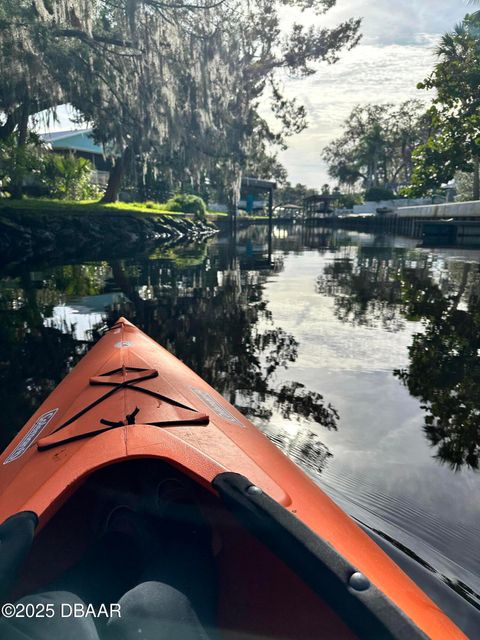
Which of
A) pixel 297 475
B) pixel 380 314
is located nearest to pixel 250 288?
pixel 380 314

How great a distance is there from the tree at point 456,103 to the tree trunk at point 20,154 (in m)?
19.5

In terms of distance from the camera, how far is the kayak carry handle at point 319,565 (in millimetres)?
1088

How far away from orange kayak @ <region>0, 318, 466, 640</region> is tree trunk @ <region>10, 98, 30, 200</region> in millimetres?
21667

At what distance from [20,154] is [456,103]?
21.8 m

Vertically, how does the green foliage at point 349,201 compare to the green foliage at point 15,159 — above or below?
below

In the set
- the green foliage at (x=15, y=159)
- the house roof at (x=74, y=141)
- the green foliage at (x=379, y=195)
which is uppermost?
the house roof at (x=74, y=141)

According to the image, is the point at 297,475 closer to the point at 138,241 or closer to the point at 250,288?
the point at 250,288

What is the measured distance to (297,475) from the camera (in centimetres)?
201

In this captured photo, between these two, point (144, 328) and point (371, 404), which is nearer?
point (371, 404)

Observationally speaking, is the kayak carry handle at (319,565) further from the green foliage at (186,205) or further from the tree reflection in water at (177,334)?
the green foliage at (186,205)

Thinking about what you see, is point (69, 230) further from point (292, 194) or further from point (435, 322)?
point (292, 194)

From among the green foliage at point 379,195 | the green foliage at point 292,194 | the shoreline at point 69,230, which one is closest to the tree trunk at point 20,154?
the shoreline at point 69,230

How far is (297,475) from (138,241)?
888 inches

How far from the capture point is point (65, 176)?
2686 centimetres
